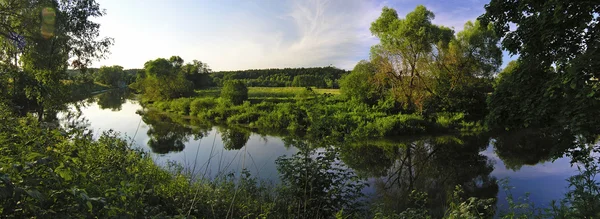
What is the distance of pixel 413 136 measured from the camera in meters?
17.5

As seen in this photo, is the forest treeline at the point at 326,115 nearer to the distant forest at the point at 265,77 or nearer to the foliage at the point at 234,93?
the foliage at the point at 234,93

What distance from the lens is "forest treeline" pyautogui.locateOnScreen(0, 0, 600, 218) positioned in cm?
250

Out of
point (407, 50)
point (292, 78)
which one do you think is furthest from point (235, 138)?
point (292, 78)

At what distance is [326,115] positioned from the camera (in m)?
5.15

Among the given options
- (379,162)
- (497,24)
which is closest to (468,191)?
(379,162)

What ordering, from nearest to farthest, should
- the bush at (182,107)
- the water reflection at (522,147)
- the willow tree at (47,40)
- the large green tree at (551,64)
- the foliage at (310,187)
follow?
the large green tree at (551,64), the foliage at (310,187), the willow tree at (47,40), the water reflection at (522,147), the bush at (182,107)

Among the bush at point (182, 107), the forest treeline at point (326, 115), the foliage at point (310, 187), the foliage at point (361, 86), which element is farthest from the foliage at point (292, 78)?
the foliage at point (310, 187)

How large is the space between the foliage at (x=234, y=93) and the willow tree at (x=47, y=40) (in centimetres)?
1729

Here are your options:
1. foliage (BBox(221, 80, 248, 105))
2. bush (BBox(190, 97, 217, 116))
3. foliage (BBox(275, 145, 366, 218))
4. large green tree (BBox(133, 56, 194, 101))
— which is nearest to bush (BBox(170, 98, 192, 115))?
bush (BBox(190, 97, 217, 116))

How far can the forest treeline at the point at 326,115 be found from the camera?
250 cm

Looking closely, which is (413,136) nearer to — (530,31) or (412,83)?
(412,83)

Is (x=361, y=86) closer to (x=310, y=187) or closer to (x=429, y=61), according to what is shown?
Result: (x=429, y=61)

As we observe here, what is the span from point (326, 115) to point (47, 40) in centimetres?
964

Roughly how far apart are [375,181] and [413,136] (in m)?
8.50
